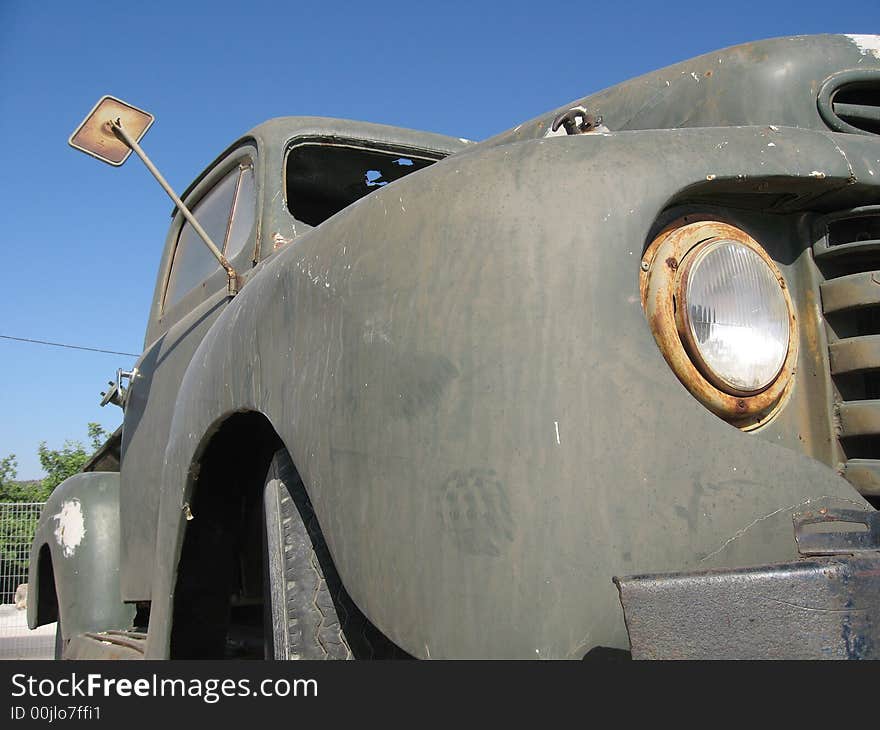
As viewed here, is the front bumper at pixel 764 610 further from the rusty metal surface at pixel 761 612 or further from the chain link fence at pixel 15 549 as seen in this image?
the chain link fence at pixel 15 549

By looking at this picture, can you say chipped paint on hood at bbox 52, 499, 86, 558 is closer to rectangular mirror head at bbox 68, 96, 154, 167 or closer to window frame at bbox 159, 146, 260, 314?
window frame at bbox 159, 146, 260, 314

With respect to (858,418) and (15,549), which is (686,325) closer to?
(858,418)

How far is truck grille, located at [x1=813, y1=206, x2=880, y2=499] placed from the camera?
139 centimetres

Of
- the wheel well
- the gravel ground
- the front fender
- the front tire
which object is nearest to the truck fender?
the wheel well

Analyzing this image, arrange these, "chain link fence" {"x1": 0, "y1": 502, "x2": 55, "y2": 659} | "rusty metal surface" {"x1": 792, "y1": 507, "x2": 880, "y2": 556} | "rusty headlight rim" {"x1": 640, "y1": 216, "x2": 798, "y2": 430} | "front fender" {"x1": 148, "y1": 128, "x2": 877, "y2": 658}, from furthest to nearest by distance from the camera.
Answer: "chain link fence" {"x1": 0, "y1": 502, "x2": 55, "y2": 659}, "rusty headlight rim" {"x1": 640, "y1": 216, "x2": 798, "y2": 430}, "front fender" {"x1": 148, "y1": 128, "x2": 877, "y2": 658}, "rusty metal surface" {"x1": 792, "y1": 507, "x2": 880, "y2": 556}

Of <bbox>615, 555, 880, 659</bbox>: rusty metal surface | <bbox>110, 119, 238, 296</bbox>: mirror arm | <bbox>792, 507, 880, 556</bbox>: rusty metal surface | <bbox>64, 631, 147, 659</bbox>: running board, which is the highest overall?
<bbox>110, 119, 238, 296</bbox>: mirror arm

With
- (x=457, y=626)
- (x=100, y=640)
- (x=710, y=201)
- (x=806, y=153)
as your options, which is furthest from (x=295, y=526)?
(x=100, y=640)

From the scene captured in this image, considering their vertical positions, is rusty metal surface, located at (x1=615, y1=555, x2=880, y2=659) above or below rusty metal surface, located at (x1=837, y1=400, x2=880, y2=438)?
Result: below

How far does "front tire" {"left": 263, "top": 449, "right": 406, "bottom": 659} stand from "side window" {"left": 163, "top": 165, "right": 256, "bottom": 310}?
4.57 feet

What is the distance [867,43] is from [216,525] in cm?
186

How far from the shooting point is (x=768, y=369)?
4.45 feet

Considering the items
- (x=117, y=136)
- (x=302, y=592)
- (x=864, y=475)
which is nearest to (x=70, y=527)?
(x=117, y=136)

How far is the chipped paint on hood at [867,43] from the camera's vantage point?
1677 mm

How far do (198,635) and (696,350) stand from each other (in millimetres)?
1623
